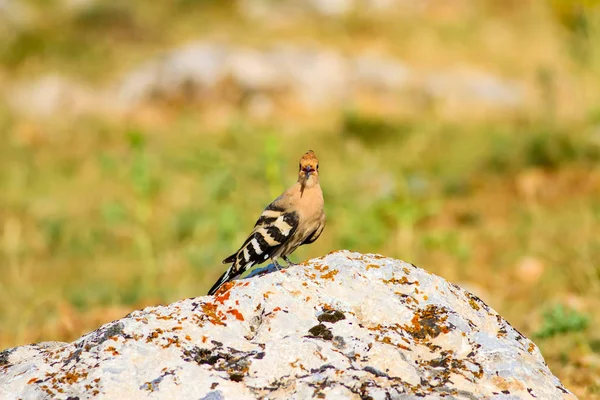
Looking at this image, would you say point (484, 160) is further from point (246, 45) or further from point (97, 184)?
point (246, 45)

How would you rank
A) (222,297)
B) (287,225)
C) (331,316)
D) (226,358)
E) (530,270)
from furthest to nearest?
(530,270), (287,225), (222,297), (331,316), (226,358)

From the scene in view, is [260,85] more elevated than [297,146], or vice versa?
[260,85]

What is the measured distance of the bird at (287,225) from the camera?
3.68 meters

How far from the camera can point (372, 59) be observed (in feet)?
54.4

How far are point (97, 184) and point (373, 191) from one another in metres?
3.95

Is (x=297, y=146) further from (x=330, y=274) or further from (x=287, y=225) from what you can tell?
(x=330, y=274)

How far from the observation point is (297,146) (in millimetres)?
12555

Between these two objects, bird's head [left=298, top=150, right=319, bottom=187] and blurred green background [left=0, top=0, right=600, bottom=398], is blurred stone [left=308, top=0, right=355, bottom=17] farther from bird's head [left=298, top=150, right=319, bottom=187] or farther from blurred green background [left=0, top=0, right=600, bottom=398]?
bird's head [left=298, top=150, right=319, bottom=187]

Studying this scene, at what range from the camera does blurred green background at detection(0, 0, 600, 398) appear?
24.5 ft

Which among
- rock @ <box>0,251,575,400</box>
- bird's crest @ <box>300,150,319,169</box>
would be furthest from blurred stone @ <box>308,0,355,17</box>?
rock @ <box>0,251,575,400</box>

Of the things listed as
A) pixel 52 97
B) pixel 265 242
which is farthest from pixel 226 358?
pixel 52 97

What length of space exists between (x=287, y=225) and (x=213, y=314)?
73 centimetres

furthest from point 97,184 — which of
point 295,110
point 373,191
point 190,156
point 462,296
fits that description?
point 462,296

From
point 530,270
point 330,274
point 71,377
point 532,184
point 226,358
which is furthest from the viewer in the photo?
point 532,184
